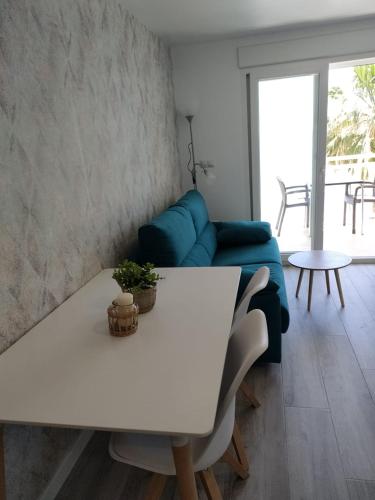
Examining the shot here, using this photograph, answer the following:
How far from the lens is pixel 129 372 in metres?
1.08

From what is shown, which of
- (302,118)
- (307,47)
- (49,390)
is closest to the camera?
(49,390)

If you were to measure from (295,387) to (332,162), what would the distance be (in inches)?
146

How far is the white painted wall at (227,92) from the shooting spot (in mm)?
3232

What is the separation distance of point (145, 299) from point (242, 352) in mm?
465

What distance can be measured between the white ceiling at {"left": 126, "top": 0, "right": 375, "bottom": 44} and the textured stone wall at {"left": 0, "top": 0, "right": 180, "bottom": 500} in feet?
0.87

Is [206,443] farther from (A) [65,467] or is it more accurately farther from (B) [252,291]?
(A) [65,467]

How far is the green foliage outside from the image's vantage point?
4.28m

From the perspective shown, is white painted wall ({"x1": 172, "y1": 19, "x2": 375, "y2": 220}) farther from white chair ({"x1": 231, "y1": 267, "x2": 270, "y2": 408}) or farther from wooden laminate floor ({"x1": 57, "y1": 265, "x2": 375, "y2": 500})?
white chair ({"x1": 231, "y1": 267, "x2": 270, "y2": 408})

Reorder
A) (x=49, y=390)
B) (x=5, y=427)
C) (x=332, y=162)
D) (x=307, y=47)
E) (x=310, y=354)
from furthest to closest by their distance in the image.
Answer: (x=332, y=162), (x=307, y=47), (x=310, y=354), (x=5, y=427), (x=49, y=390)

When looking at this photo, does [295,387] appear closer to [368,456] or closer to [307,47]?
[368,456]

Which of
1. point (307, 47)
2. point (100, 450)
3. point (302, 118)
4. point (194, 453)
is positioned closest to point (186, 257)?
point (100, 450)

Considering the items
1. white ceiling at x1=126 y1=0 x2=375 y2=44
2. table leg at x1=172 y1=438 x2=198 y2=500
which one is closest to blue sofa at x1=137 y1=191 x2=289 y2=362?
table leg at x1=172 y1=438 x2=198 y2=500

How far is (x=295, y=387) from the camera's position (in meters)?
2.04

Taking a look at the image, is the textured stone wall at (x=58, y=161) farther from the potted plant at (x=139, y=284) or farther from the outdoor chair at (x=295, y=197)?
the outdoor chair at (x=295, y=197)
